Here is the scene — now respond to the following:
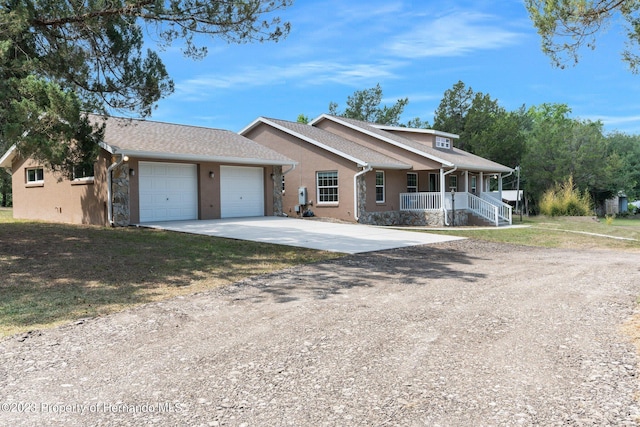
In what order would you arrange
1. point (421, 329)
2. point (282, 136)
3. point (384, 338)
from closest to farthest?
point (384, 338) < point (421, 329) < point (282, 136)

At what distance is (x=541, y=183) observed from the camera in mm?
39562

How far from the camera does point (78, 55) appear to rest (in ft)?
37.0

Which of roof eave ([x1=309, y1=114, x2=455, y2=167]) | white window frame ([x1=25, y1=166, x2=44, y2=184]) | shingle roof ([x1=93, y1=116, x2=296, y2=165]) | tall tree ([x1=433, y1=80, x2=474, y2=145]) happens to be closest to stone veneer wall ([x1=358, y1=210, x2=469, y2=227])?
roof eave ([x1=309, y1=114, x2=455, y2=167])

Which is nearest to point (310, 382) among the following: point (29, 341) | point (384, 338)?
point (384, 338)

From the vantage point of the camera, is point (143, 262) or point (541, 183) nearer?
point (143, 262)

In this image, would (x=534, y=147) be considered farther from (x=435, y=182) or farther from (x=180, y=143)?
(x=180, y=143)

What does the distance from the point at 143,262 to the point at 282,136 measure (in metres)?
14.9

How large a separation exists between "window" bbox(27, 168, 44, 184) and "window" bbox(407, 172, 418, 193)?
53.3 feet

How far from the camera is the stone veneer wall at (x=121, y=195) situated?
50.4 ft

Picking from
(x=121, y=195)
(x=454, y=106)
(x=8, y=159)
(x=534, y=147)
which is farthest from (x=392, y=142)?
(x=454, y=106)

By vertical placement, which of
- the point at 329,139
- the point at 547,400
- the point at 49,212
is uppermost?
the point at 329,139

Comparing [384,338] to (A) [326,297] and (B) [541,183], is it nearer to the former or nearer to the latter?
(A) [326,297]

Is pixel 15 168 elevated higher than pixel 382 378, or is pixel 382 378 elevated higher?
pixel 15 168

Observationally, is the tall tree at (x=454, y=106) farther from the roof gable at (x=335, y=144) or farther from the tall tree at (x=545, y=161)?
the roof gable at (x=335, y=144)
